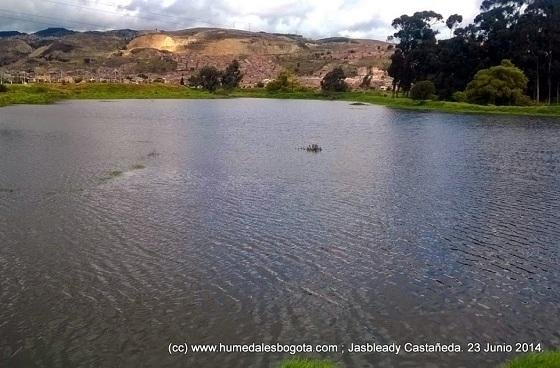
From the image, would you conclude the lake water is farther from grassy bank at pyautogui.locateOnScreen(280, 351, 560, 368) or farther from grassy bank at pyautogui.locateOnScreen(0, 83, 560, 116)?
grassy bank at pyautogui.locateOnScreen(0, 83, 560, 116)

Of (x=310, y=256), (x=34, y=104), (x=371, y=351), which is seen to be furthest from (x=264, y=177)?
(x=34, y=104)

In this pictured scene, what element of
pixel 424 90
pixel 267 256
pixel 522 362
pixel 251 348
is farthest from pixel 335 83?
pixel 522 362

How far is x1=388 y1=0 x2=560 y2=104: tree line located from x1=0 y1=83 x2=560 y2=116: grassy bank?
6477mm

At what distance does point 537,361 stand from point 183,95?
157m

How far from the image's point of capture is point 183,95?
162 metres

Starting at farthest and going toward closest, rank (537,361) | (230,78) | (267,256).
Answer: (230,78)
(267,256)
(537,361)

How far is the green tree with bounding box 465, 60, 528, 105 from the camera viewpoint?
344 ft

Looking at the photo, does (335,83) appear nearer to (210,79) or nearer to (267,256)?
(210,79)

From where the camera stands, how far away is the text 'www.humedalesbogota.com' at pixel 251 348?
1292cm

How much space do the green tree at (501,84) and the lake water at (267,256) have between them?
66470 millimetres

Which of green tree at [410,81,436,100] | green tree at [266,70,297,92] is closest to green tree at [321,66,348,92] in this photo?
green tree at [266,70,297,92]

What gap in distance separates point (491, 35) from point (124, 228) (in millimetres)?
116730

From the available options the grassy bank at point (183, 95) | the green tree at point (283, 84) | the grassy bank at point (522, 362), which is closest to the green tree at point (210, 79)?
the grassy bank at point (183, 95)

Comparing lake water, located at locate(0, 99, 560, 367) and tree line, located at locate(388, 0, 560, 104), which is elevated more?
tree line, located at locate(388, 0, 560, 104)
